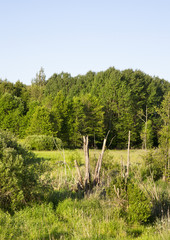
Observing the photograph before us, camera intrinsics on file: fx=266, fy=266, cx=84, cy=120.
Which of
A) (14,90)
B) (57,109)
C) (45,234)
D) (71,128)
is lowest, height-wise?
(45,234)

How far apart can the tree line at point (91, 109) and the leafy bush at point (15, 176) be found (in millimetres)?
24291

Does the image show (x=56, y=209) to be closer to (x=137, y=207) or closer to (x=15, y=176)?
(x=15, y=176)

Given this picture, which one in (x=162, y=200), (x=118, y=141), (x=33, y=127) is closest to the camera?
(x=162, y=200)

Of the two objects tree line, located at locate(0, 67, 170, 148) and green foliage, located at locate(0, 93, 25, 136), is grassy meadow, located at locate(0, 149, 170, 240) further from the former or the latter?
green foliage, located at locate(0, 93, 25, 136)

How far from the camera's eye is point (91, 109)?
39.3m

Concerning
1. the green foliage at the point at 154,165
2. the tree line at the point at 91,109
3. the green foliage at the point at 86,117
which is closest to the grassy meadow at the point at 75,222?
the green foliage at the point at 154,165

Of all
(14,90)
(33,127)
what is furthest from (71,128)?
(14,90)

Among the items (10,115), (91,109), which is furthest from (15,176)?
(91,109)

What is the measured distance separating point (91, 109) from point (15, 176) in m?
32.9

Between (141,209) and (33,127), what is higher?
(33,127)

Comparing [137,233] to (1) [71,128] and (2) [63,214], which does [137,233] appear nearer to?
(2) [63,214]

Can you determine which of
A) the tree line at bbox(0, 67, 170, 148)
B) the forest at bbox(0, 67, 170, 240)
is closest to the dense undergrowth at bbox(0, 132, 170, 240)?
the forest at bbox(0, 67, 170, 240)

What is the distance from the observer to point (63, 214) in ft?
23.3

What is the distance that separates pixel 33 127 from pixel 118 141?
46.5 feet
